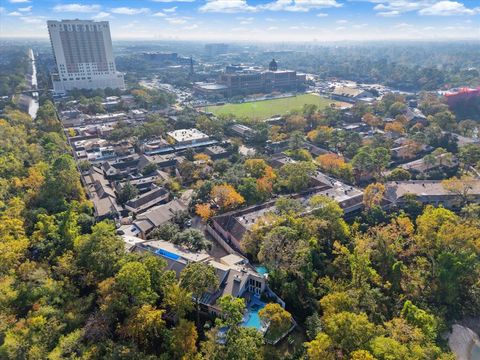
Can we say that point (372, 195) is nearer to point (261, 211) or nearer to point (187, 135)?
point (261, 211)

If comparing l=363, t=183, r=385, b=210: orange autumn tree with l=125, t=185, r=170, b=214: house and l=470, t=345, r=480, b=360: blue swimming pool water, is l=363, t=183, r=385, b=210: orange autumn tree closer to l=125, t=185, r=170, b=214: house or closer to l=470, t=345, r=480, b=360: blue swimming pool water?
l=470, t=345, r=480, b=360: blue swimming pool water

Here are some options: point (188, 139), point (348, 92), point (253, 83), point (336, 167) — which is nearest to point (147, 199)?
point (188, 139)

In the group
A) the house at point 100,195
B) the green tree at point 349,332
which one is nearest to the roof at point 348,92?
the house at point 100,195

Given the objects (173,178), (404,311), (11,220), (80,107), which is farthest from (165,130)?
(404,311)

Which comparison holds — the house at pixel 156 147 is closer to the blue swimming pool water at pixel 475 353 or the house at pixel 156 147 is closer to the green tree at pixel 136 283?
the green tree at pixel 136 283

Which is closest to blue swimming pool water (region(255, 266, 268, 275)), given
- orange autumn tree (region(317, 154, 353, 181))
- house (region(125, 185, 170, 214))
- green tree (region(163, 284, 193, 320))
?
green tree (region(163, 284, 193, 320))
